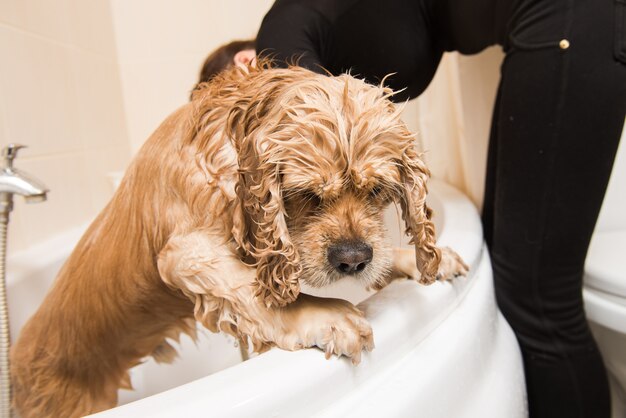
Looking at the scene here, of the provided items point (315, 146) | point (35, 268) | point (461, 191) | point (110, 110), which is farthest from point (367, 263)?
point (110, 110)

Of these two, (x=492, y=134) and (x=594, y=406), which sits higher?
(x=492, y=134)

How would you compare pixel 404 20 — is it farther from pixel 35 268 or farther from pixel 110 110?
pixel 110 110

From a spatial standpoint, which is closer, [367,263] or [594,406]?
[367,263]

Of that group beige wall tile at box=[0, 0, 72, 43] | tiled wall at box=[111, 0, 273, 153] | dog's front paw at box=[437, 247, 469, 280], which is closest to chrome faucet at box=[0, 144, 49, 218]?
beige wall tile at box=[0, 0, 72, 43]

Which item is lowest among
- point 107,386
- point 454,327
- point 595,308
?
point 107,386

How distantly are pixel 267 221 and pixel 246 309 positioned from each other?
170 millimetres

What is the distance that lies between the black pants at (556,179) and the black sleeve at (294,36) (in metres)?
0.49

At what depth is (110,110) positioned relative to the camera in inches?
95.5

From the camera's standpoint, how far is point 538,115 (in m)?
1.10

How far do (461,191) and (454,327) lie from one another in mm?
1158

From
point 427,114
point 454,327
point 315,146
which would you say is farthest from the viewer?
point 427,114

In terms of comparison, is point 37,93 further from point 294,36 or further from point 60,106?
point 294,36

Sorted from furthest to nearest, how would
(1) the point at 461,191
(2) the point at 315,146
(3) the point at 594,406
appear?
(1) the point at 461,191, (3) the point at 594,406, (2) the point at 315,146

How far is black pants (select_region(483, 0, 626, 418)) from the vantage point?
104 cm
